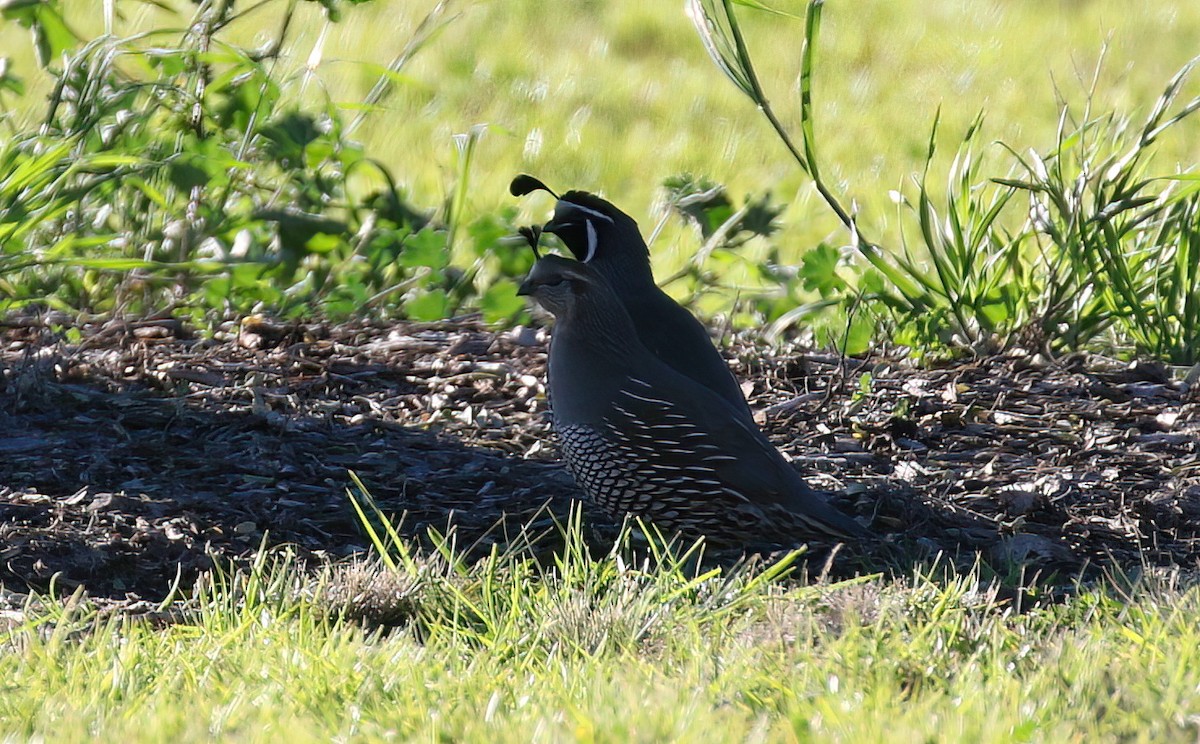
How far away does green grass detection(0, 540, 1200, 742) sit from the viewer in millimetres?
2674

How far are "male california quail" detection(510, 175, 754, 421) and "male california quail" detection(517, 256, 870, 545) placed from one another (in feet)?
0.49

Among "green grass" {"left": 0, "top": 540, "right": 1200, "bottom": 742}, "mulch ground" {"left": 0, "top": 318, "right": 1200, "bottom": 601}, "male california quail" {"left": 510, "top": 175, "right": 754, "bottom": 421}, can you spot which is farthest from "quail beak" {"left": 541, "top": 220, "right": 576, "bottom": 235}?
"green grass" {"left": 0, "top": 540, "right": 1200, "bottom": 742}

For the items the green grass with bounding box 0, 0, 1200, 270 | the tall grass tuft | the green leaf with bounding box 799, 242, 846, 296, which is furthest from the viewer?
the green grass with bounding box 0, 0, 1200, 270

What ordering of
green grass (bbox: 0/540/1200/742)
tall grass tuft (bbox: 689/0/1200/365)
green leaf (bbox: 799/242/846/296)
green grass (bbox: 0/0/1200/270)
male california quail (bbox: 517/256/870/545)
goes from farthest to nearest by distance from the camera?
green grass (bbox: 0/0/1200/270) < green leaf (bbox: 799/242/846/296) < tall grass tuft (bbox: 689/0/1200/365) < male california quail (bbox: 517/256/870/545) < green grass (bbox: 0/540/1200/742)

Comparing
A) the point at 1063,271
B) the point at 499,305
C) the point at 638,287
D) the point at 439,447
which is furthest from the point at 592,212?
the point at 1063,271

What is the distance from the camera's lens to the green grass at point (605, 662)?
267 centimetres

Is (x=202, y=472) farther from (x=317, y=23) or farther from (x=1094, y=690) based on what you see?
(x=317, y=23)

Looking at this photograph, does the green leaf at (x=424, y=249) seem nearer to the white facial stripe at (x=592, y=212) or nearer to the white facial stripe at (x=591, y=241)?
the white facial stripe at (x=592, y=212)

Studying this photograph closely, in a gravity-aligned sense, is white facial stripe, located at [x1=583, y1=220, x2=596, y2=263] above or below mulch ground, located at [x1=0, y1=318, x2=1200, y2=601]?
above

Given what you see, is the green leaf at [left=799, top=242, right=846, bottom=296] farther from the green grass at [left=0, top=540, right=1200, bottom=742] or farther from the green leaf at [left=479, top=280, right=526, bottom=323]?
the green grass at [left=0, top=540, right=1200, bottom=742]

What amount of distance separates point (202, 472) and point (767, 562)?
1.56 m

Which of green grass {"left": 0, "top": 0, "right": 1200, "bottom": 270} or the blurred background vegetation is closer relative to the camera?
the blurred background vegetation

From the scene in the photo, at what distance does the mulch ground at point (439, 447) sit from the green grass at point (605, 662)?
12.0 inches

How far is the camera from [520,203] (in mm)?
8242
